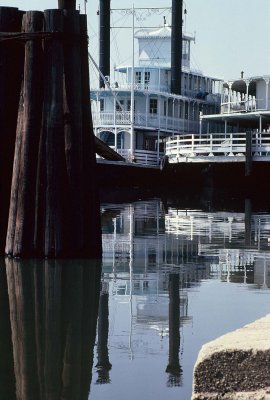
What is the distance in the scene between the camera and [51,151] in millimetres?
15789

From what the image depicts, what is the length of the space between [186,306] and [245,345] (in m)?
7.20

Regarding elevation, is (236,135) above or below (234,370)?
above

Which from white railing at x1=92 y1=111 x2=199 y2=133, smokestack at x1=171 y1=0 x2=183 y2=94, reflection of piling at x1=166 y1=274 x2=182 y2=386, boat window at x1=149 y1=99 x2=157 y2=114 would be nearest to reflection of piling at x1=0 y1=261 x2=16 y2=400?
reflection of piling at x1=166 y1=274 x2=182 y2=386

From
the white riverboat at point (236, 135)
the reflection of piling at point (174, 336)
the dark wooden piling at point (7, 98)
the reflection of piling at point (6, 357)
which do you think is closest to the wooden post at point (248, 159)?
the white riverboat at point (236, 135)

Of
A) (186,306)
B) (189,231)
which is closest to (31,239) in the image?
(186,306)

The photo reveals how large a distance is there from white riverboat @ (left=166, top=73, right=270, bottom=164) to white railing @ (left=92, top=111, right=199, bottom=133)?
157cm

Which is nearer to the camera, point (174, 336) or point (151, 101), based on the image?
point (174, 336)

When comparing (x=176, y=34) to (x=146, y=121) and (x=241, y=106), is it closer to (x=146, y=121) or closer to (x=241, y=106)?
(x=146, y=121)

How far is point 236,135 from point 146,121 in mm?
10361

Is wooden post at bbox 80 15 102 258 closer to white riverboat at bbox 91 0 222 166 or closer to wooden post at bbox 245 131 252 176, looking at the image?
wooden post at bbox 245 131 252 176

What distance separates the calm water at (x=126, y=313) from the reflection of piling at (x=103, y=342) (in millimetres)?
15

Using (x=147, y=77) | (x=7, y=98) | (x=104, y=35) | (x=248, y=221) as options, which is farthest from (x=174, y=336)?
(x=147, y=77)

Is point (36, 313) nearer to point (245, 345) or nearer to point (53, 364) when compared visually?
point (53, 364)

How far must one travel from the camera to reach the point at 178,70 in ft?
216
